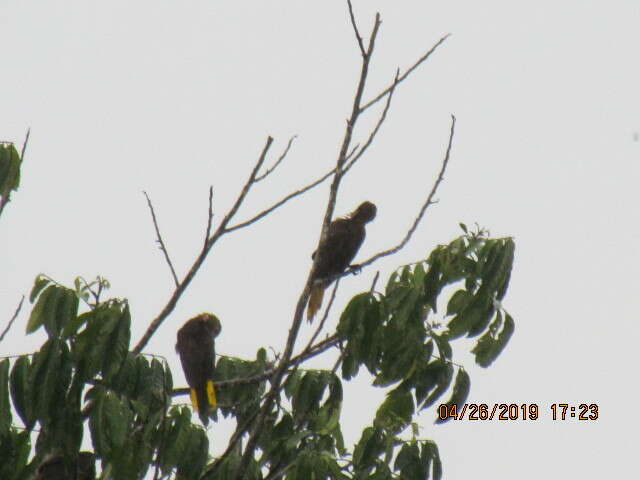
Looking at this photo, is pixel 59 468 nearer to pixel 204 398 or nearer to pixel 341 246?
pixel 204 398

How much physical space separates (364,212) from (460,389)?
4.74m

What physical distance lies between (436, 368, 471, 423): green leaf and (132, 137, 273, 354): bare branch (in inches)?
48.1

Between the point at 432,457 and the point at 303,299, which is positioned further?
the point at 432,457

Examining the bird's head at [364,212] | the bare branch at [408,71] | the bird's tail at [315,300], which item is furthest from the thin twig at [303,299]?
the bird's head at [364,212]

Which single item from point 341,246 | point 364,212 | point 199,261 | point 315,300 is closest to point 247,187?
point 199,261

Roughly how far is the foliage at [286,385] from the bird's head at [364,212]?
14.7 feet

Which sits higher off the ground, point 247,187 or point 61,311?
point 247,187

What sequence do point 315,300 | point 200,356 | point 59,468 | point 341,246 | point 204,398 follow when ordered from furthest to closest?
point 341,246, point 315,300, point 200,356, point 204,398, point 59,468

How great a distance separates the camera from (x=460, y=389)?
4113 mm

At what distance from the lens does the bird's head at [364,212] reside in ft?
28.6

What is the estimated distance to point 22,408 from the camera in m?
3.47

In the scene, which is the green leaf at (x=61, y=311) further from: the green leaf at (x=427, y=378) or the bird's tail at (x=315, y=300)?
the bird's tail at (x=315, y=300)

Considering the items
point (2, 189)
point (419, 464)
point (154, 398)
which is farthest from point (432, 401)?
point (2, 189)

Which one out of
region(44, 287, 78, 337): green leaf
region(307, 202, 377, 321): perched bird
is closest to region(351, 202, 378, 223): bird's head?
region(307, 202, 377, 321): perched bird
